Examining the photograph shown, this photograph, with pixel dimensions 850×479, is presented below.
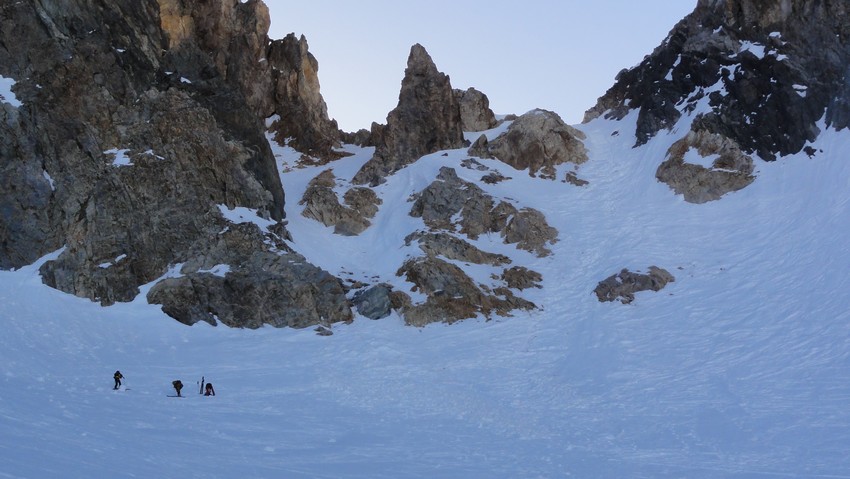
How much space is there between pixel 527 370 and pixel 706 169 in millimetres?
26822

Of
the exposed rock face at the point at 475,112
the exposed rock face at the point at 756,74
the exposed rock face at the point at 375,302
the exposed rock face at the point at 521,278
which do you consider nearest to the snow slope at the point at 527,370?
the exposed rock face at the point at 521,278

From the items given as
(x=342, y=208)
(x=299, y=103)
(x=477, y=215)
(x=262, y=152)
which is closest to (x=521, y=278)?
(x=477, y=215)

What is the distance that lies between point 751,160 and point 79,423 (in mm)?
47611

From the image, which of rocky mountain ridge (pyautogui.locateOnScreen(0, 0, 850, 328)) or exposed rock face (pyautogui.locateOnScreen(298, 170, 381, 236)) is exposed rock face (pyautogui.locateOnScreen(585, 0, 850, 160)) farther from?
exposed rock face (pyautogui.locateOnScreen(298, 170, 381, 236))

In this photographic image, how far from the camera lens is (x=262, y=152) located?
167 feet

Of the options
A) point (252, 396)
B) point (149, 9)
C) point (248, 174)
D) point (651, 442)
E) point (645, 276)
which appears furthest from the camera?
point (149, 9)

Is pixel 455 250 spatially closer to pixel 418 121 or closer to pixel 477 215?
pixel 477 215

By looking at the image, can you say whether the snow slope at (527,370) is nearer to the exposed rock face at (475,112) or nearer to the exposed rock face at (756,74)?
the exposed rock face at (756,74)

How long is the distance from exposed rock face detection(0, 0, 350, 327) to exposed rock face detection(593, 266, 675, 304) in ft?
53.6

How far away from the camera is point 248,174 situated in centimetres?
4741

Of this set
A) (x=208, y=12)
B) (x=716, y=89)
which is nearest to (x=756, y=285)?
(x=716, y=89)

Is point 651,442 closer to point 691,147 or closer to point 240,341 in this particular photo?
point 240,341

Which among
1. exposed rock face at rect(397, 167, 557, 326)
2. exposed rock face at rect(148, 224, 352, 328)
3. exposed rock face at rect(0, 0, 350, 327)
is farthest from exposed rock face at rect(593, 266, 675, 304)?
exposed rock face at rect(0, 0, 350, 327)

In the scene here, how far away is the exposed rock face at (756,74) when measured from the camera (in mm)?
48406
